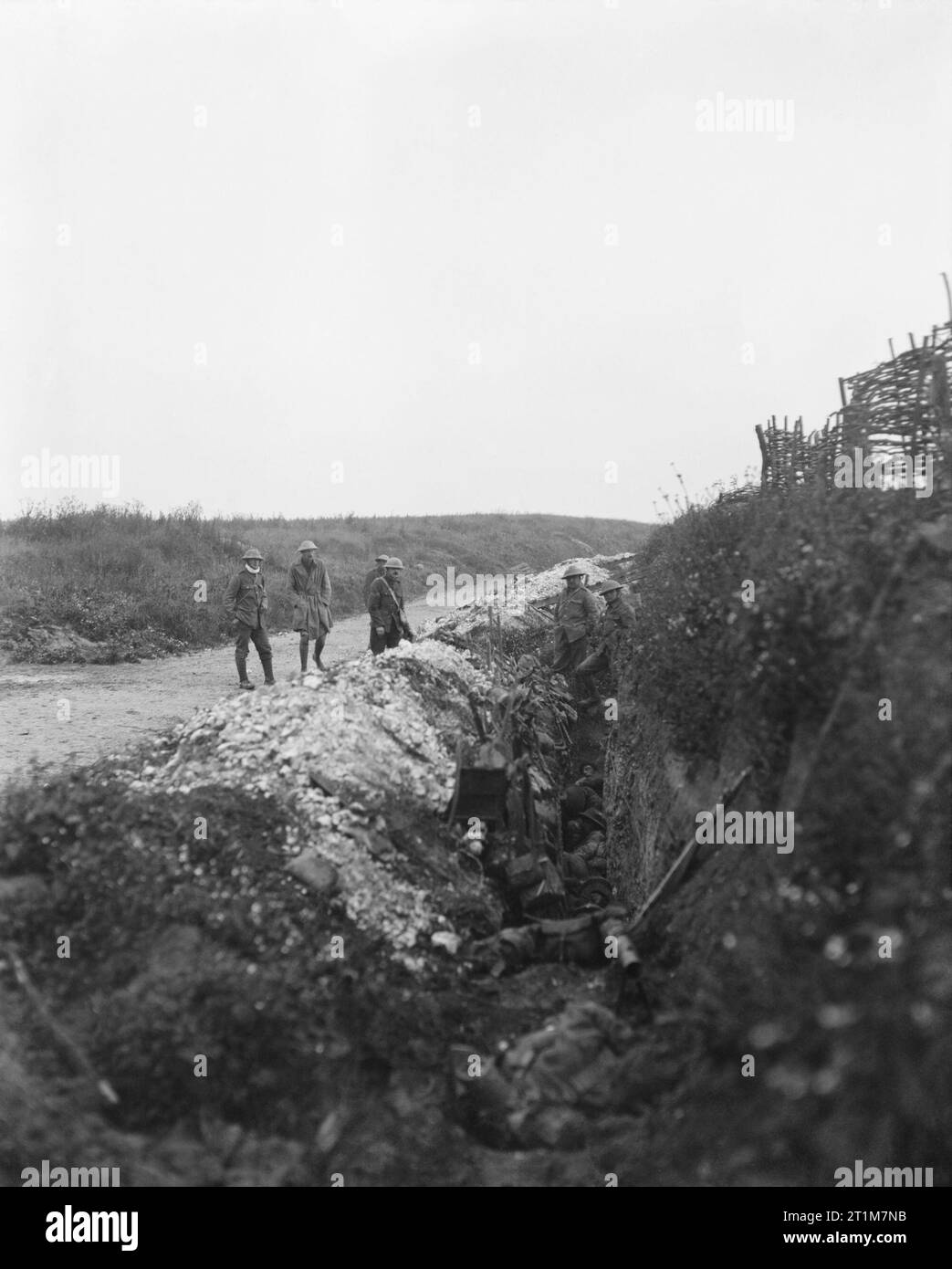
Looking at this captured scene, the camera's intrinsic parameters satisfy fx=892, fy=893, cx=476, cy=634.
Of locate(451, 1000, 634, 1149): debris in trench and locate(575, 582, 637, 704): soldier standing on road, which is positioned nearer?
locate(451, 1000, 634, 1149): debris in trench

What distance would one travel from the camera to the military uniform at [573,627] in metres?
10.0

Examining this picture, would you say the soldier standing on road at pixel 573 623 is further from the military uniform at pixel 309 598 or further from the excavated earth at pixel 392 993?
the excavated earth at pixel 392 993

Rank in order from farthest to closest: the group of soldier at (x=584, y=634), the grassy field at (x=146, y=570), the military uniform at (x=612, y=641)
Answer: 1. the grassy field at (x=146, y=570)
2. the group of soldier at (x=584, y=634)
3. the military uniform at (x=612, y=641)

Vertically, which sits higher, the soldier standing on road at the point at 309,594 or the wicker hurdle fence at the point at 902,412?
the wicker hurdle fence at the point at 902,412

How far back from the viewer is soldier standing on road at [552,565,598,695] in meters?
10.0

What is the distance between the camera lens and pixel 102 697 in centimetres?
1070

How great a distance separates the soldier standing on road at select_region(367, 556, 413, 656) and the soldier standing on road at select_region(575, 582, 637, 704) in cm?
245

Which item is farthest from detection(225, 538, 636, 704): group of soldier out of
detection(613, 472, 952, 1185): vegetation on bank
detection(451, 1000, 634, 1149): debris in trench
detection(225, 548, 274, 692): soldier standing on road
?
detection(451, 1000, 634, 1149): debris in trench

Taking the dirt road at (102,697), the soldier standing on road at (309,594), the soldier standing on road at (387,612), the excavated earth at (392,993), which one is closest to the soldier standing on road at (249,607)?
the soldier standing on road at (309,594)

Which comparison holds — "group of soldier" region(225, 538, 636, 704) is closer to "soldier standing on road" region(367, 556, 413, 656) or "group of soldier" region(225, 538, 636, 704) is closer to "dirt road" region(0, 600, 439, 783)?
"soldier standing on road" region(367, 556, 413, 656)

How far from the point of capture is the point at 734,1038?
10.1 feet

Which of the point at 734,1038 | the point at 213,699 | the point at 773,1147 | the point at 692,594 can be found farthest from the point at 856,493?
the point at 213,699

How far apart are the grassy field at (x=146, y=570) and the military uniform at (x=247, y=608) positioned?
11.6ft
